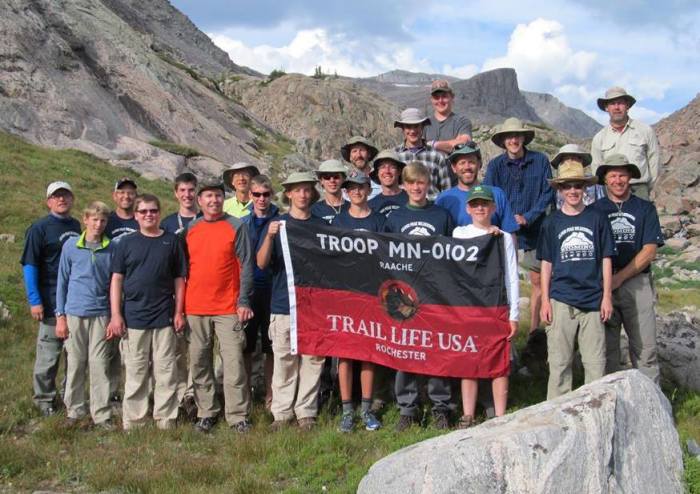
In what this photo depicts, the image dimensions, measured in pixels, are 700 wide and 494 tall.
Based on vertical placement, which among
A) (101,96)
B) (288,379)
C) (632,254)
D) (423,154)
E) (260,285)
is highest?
(101,96)

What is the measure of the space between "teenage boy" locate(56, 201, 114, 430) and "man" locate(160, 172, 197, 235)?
781 millimetres

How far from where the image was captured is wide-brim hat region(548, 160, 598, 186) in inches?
251

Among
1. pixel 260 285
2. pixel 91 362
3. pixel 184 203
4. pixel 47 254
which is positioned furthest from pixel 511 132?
pixel 47 254

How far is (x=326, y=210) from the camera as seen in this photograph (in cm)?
739

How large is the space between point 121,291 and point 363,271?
8.28ft

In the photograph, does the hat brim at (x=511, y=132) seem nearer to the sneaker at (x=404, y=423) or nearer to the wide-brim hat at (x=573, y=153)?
the wide-brim hat at (x=573, y=153)

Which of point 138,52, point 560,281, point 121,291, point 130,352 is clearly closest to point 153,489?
point 130,352

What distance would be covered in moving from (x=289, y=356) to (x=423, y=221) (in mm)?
2018

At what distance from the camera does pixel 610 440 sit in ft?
14.8

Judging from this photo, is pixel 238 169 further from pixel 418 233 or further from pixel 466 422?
pixel 466 422

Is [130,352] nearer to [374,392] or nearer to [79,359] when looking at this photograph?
[79,359]

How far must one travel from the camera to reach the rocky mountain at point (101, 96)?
933 inches

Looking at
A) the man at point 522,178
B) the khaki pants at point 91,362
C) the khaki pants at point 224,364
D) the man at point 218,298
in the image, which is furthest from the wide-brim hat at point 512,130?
the khaki pants at point 91,362

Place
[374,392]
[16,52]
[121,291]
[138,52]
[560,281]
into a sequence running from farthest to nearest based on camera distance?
[138,52]
[16,52]
[374,392]
[121,291]
[560,281]
